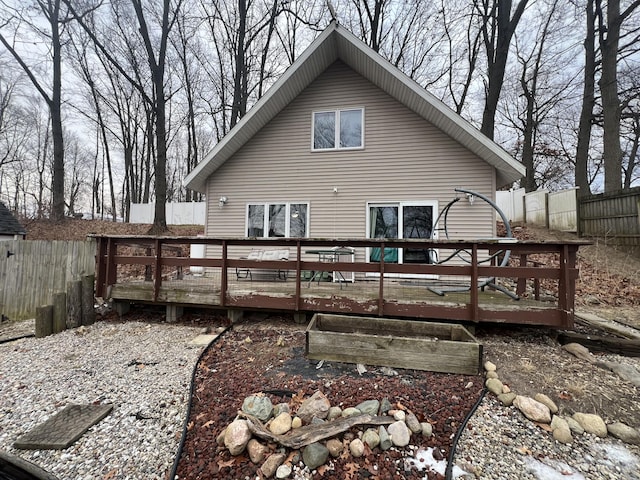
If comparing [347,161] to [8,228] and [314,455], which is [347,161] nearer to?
[314,455]

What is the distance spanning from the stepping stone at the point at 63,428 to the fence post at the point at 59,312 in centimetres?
272

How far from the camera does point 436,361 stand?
119 inches

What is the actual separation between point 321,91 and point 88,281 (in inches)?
259

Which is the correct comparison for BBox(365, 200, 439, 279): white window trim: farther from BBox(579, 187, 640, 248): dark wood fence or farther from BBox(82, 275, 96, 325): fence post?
BBox(579, 187, 640, 248): dark wood fence

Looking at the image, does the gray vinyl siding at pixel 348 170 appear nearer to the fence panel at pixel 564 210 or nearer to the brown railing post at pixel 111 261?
the brown railing post at pixel 111 261

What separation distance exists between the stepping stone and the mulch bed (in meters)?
0.83

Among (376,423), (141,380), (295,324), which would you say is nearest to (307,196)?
(295,324)

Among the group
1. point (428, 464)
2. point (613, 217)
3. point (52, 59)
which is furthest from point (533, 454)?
point (52, 59)

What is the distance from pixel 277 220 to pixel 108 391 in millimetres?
5125

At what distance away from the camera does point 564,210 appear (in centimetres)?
1037

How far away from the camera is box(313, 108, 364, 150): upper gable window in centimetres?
718

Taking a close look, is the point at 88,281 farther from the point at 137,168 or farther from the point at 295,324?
the point at 137,168

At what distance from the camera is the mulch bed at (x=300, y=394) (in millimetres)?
1904

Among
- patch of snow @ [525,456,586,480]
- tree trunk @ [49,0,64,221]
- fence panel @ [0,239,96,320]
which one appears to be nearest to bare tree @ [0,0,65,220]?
tree trunk @ [49,0,64,221]
